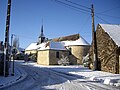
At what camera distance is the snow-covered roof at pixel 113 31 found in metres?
25.0

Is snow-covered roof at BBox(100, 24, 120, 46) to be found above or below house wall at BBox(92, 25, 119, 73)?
above

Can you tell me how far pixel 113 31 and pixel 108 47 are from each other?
3318 mm

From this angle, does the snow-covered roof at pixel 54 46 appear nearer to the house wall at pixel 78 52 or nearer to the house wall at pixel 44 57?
the house wall at pixel 44 57

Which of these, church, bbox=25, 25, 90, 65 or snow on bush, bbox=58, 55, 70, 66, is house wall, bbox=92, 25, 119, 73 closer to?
snow on bush, bbox=58, 55, 70, 66

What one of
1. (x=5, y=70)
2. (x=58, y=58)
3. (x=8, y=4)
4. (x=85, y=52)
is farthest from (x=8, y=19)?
(x=85, y=52)

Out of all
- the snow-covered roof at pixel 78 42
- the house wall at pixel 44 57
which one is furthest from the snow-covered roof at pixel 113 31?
the snow-covered roof at pixel 78 42

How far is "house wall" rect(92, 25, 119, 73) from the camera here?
2377 cm

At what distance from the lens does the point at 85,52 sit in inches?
1993

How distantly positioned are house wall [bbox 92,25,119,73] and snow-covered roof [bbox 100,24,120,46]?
0.42 m

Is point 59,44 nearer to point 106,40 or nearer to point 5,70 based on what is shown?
point 106,40

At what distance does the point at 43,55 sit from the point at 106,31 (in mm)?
23604

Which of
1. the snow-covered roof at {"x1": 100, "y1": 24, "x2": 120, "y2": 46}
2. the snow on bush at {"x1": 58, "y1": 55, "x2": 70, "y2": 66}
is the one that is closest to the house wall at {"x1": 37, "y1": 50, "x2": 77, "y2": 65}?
the snow on bush at {"x1": 58, "y1": 55, "x2": 70, "y2": 66}

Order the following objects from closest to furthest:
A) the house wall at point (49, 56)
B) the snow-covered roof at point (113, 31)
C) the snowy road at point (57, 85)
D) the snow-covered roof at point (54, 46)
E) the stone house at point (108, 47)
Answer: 1. the snowy road at point (57, 85)
2. the stone house at point (108, 47)
3. the snow-covered roof at point (113, 31)
4. the house wall at point (49, 56)
5. the snow-covered roof at point (54, 46)

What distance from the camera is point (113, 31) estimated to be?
27.4 metres
